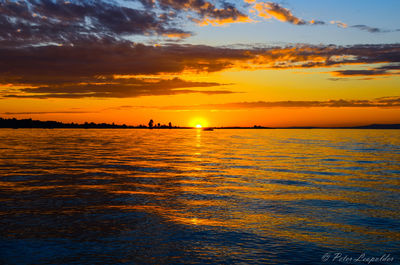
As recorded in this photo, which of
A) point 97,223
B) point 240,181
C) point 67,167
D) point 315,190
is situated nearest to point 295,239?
point 97,223

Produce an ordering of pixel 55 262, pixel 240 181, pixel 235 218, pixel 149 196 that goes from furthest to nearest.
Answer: pixel 240 181 → pixel 149 196 → pixel 235 218 → pixel 55 262

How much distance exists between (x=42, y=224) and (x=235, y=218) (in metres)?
9.45

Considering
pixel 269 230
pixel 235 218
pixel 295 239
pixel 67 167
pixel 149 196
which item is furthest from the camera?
pixel 67 167

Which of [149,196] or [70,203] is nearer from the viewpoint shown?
[70,203]

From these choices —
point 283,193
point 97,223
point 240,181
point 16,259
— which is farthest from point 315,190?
point 16,259

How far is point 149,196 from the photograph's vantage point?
23688 millimetres

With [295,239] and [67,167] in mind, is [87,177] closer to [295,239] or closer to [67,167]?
[67,167]

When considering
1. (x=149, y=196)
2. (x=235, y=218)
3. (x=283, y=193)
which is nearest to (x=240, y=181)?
(x=283, y=193)

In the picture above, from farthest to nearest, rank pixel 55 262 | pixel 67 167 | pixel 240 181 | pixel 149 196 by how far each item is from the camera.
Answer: pixel 67 167, pixel 240 181, pixel 149 196, pixel 55 262

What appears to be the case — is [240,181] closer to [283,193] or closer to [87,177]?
[283,193]

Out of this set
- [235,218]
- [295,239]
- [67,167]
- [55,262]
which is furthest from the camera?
[67,167]

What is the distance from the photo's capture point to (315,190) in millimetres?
26391

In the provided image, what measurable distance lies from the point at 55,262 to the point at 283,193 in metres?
17.1

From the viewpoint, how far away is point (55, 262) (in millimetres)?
11945
